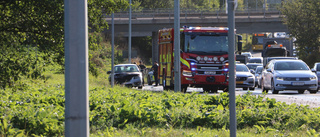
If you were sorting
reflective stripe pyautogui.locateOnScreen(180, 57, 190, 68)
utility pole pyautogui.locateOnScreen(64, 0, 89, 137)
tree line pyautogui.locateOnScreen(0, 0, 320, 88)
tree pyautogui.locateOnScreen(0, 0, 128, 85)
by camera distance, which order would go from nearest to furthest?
utility pole pyautogui.locateOnScreen(64, 0, 89, 137) → tree line pyautogui.locateOnScreen(0, 0, 320, 88) → tree pyautogui.locateOnScreen(0, 0, 128, 85) → reflective stripe pyautogui.locateOnScreen(180, 57, 190, 68)

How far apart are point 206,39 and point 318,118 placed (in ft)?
47.6

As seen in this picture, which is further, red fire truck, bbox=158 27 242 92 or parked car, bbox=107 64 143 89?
parked car, bbox=107 64 143 89

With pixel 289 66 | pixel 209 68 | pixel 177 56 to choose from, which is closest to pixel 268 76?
pixel 289 66

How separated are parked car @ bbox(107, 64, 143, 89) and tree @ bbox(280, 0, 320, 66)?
64.1ft

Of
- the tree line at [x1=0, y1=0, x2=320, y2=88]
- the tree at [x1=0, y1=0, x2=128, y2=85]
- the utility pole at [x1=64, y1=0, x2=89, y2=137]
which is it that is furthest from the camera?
the tree at [x1=0, y1=0, x2=128, y2=85]

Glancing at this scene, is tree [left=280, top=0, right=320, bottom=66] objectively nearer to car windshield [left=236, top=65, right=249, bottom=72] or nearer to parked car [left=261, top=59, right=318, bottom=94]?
car windshield [left=236, top=65, right=249, bottom=72]

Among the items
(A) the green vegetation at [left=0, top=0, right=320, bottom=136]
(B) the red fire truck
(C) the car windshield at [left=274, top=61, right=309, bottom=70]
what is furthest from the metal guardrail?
(A) the green vegetation at [left=0, top=0, right=320, bottom=136]

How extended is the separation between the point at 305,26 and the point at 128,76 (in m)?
21.8

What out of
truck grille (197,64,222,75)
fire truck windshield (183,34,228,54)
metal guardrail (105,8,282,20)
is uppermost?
→ metal guardrail (105,8,282,20)

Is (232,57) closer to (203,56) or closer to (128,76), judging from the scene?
(203,56)

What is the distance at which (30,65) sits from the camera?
14.5 meters

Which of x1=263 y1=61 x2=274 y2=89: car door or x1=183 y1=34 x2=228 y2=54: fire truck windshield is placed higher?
x1=183 y1=34 x2=228 y2=54: fire truck windshield

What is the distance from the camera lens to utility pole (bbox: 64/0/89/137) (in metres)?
5.26

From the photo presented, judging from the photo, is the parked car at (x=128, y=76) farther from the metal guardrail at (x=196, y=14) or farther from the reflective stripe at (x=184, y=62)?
the metal guardrail at (x=196, y=14)
